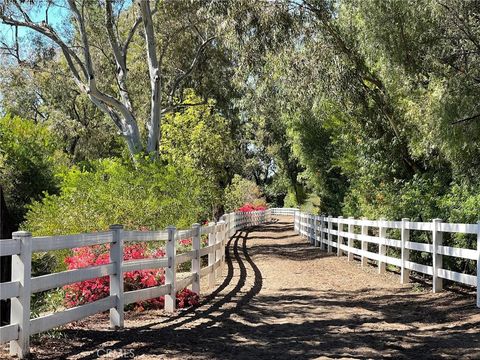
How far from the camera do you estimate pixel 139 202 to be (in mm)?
14617

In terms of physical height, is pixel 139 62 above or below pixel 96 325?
above

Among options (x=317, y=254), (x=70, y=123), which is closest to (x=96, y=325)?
(x=317, y=254)

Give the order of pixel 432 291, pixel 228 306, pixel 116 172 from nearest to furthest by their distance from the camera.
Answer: pixel 228 306
pixel 432 291
pixel 116 172

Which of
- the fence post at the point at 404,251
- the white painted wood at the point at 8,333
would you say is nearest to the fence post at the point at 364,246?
the fence post at the point at 404,251

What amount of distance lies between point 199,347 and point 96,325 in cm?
185

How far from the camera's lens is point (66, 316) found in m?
6.45

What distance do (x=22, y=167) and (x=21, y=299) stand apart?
1891 centimetres

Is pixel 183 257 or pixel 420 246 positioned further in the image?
pixel 420 246

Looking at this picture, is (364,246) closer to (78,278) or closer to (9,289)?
(78,278)

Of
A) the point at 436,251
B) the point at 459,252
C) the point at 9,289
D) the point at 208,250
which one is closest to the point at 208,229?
the point at 208,250

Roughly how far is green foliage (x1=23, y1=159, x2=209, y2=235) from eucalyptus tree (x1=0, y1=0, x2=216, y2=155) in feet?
13.0

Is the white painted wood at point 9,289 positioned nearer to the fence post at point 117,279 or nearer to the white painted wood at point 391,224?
the fence post at point 117,279

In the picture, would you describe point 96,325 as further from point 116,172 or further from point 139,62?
point 139,62

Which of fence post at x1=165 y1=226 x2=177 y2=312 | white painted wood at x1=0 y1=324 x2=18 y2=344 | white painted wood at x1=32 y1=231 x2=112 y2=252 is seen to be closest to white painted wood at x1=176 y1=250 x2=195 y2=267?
fence post at x1=165 y1=226 x2=177 y2=312
